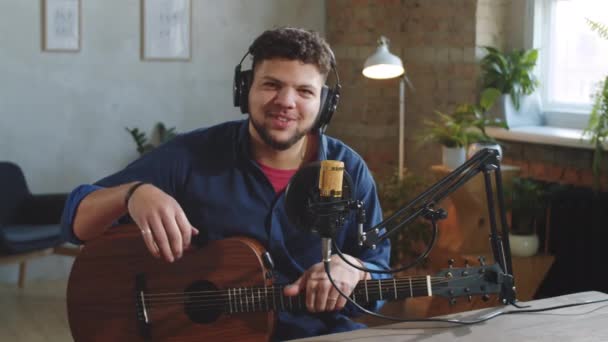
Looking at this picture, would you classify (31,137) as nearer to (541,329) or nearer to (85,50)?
(85,50)

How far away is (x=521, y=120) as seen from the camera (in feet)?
15.1

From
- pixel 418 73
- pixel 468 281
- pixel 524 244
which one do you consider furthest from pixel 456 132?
pixel 468 281

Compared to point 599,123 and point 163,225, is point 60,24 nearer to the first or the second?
point 599,123

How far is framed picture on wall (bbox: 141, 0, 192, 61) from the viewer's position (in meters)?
5.21

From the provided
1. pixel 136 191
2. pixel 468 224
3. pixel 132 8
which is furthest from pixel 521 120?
pixel 136 191

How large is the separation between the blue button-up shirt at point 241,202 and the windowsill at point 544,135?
7.35ft

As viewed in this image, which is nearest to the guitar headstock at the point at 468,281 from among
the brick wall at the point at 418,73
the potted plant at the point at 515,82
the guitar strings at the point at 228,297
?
the guitar strings at the point at 228,297

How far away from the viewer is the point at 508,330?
68.2 inches

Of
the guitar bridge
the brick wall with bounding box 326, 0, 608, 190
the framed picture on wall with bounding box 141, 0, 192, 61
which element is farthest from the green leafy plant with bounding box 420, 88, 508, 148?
the guitar bridge

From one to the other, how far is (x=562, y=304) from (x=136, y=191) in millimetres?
1024

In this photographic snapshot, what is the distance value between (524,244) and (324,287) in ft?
7.74

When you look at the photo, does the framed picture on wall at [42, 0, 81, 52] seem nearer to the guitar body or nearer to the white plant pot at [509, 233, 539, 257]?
the white plant pot at [509, 233, 539, 257]

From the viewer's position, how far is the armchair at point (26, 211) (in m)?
4.46

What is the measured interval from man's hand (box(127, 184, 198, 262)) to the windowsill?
2738 mm
